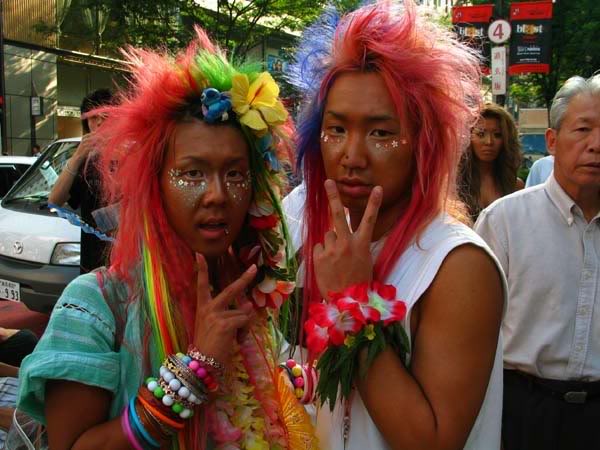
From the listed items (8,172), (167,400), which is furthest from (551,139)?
(8,172)

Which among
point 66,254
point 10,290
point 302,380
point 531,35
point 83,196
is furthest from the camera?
point 531,35

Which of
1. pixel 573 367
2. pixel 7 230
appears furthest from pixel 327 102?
pixel 7 230

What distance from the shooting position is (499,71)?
39.5ft

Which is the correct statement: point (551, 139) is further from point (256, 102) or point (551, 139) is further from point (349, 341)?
point (349, 341)

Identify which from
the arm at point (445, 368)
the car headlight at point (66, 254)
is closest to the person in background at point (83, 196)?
the car headlight at point (66, 254)

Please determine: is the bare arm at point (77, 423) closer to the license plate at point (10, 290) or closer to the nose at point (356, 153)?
the nose at point (356, 153)

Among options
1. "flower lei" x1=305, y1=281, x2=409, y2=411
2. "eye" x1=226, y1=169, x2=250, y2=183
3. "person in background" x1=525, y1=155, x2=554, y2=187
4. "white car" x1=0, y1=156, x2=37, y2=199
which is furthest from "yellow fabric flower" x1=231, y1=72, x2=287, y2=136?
"white car" x1=0, y1=156, x2=37, y2=199

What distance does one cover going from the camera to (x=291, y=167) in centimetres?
185

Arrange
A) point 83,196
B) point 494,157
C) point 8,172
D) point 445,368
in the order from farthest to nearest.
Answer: point 8,172 < point 83,196 < point 494,157 < point 445,368

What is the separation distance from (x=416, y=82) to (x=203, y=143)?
56cm

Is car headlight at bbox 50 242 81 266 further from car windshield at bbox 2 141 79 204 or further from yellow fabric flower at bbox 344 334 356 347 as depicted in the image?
yellow fabric flower at bbox 344 334 356 347

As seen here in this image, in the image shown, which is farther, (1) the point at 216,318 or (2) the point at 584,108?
(2) the point at 584,108

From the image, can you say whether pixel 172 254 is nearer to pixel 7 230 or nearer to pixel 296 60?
pixel 296 60

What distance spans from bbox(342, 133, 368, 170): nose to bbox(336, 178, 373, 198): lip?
35mm
